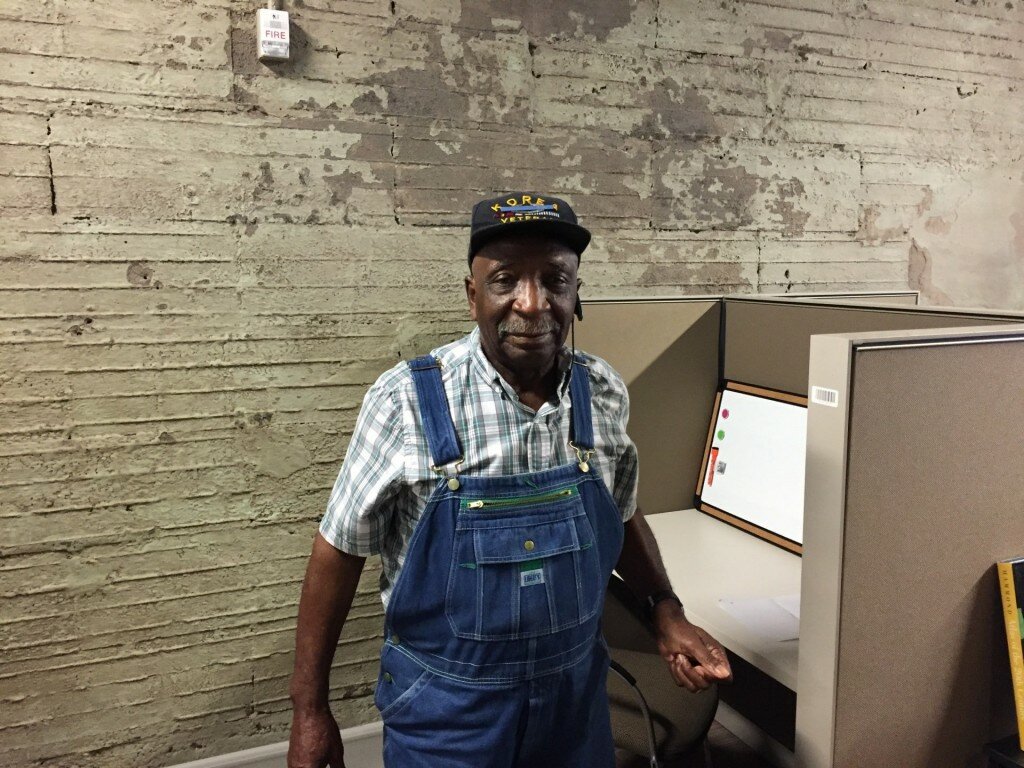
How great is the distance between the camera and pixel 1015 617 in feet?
3.93

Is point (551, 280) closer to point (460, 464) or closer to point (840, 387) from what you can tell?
point (460, 464)

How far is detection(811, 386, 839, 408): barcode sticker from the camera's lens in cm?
108

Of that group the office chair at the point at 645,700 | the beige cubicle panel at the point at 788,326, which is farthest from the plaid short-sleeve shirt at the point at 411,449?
the beige cubicle panel at the point at 788,326

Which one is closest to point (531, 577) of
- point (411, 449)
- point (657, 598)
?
point (411, 449)

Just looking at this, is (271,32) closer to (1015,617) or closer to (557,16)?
(557,16)

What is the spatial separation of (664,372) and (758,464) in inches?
13.9

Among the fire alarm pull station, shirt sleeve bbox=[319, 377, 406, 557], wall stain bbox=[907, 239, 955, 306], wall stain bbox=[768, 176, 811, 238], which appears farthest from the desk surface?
the fire alarm pull station

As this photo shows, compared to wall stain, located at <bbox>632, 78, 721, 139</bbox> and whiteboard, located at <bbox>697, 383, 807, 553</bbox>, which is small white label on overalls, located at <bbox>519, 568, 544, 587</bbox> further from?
wall stain, located at <bbox>632, 78, 721, 139</bbox>

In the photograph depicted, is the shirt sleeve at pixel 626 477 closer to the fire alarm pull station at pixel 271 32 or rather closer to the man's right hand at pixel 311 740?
the man's right hand at pixel 311 740

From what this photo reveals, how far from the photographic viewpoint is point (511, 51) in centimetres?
216

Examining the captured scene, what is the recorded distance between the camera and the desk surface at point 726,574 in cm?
142

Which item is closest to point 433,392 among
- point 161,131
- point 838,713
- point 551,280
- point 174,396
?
point 551,280

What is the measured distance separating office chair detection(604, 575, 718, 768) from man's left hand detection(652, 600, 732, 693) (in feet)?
0.38

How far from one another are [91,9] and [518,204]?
4.27ft
